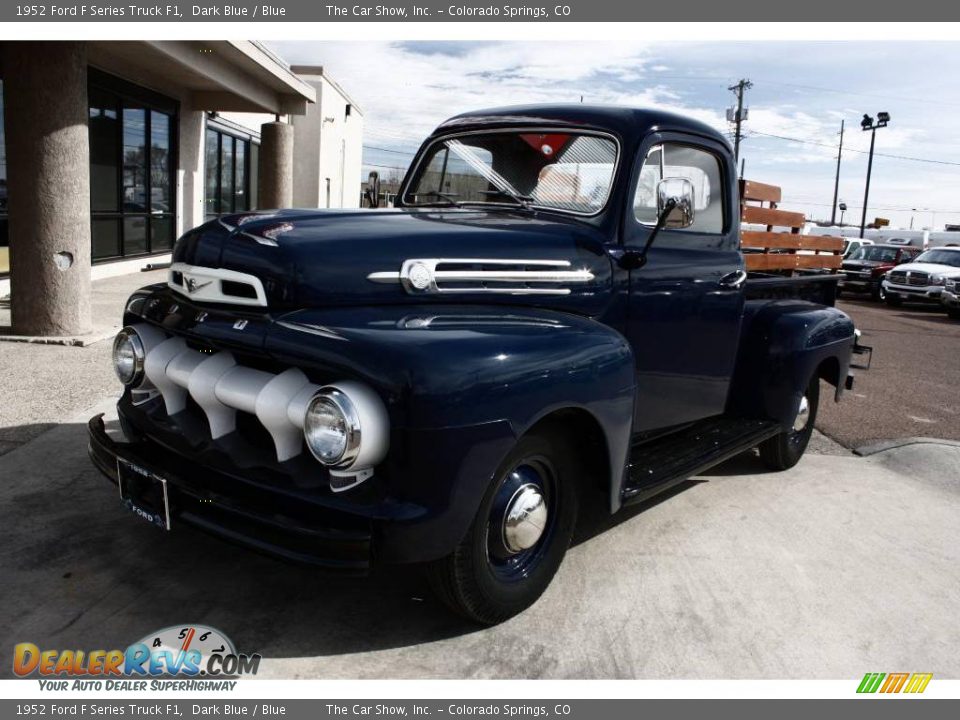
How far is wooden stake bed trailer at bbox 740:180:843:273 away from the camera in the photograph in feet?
18.6

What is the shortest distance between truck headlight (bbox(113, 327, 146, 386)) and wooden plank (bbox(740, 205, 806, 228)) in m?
3.91

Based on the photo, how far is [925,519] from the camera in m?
4.52

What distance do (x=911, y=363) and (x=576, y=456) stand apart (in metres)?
8.92

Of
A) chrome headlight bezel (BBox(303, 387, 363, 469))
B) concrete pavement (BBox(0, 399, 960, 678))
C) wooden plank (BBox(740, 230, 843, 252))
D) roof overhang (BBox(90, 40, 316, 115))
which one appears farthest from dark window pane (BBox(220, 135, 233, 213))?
chrome headlight bezel (BBox(303, 387, 363, 469))

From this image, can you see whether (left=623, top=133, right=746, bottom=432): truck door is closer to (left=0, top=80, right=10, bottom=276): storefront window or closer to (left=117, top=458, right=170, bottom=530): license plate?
(left=117, top=458, right=170, bottom=530): license plate

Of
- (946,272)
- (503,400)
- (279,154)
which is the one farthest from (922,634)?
(946,272)

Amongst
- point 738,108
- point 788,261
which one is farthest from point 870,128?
point 788,261

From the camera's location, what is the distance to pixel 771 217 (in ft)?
19.6

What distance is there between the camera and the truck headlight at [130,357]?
3312 mm

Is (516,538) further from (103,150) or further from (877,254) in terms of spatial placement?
(877,254)

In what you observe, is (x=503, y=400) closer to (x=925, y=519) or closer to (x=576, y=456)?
(x=576, y=456)

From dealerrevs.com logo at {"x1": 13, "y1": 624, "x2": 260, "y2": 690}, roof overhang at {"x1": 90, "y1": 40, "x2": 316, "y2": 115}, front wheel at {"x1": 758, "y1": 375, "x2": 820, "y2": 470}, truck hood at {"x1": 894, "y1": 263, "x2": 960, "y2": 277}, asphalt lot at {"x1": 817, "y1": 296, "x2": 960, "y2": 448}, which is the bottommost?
dealerrevs.com logo at {"x1": 13, "y1": 624, "x2": 260, "y2": 690}

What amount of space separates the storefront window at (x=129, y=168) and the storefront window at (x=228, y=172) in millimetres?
2437

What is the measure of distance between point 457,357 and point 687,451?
6.25ft
